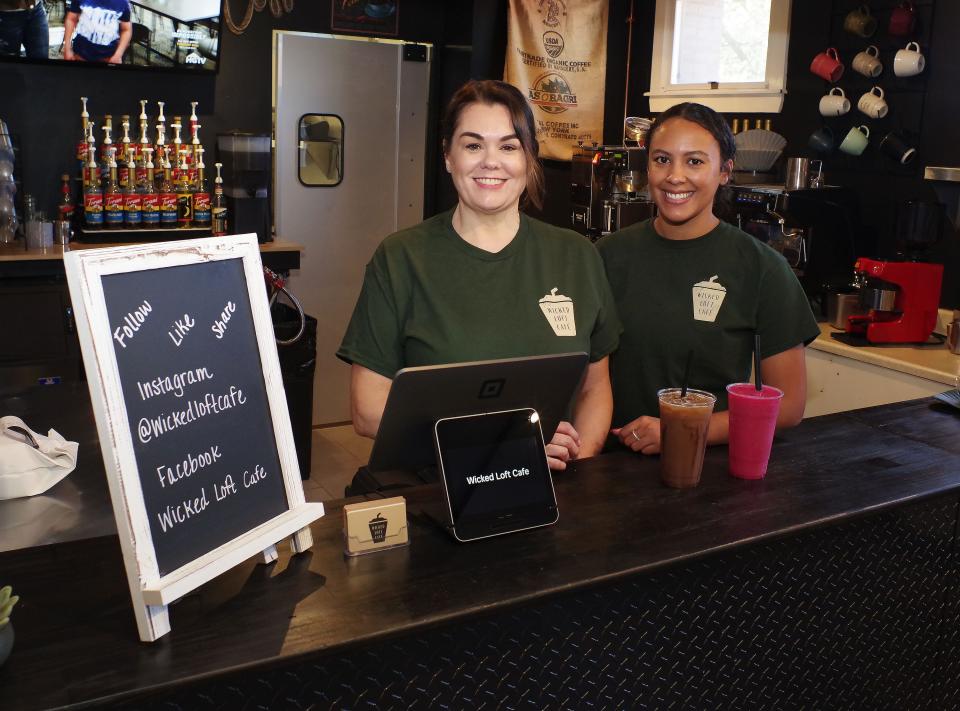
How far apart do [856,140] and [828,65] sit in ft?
1.23

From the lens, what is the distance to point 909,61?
3666mm

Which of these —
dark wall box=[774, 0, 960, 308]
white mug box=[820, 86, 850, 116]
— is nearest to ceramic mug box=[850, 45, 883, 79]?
dark wall box=[774, 0, 960, 308]

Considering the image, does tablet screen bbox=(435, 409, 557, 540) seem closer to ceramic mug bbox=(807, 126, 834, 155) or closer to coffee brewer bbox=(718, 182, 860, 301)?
coffee brewer bbox=(718, 182, 860, 301)

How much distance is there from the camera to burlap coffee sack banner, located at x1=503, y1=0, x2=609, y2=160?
17.0ft

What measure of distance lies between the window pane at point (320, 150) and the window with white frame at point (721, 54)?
1.72 m

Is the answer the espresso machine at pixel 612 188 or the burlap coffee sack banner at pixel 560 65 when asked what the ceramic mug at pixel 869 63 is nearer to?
the espresso machine at pixel 612 188

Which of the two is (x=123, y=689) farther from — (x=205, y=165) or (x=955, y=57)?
(x=205, y=165)

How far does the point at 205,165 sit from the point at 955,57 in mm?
3435

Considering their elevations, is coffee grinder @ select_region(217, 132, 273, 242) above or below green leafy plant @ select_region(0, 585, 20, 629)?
above

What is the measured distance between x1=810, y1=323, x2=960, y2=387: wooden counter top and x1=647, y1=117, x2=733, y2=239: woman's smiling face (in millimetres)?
1253

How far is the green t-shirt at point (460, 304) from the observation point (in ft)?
6.40

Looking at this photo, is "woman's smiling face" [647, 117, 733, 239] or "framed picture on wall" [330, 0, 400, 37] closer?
"woman's smiling face" [647, 117, 733, 239]

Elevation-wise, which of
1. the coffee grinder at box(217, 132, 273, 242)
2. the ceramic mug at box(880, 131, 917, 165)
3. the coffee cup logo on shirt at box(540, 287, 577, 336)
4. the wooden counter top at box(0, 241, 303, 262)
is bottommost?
the wooden counter top at box(0, 241, 303, 262)

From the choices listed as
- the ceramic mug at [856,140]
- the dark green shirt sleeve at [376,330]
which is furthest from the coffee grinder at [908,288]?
the dark green shirt sleeve at [376,330]
